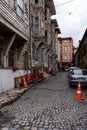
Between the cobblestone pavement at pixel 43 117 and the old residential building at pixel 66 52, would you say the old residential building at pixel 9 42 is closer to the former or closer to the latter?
the cobblestone pavement at pixel 43 117

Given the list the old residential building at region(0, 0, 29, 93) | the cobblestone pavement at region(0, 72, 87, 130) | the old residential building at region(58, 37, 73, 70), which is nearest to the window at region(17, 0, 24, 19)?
the old residential building at region(0, 0, 29, 93)

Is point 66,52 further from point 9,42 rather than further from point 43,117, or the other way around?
point 43,117

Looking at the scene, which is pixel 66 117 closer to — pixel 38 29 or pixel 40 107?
pixel 40 107

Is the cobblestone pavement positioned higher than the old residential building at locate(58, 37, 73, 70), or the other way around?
the old residential building at locate(58, 37, 73, 70)

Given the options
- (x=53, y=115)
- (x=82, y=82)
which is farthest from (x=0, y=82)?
(x=82, y=82)

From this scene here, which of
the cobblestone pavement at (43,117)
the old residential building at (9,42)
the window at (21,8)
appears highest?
the window at (21,8)

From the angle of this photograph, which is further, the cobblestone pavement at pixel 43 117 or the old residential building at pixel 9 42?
the old residential building at pixel 9 42

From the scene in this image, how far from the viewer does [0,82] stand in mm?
9266

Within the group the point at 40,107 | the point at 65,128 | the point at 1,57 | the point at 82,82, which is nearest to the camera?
the point at 65,128

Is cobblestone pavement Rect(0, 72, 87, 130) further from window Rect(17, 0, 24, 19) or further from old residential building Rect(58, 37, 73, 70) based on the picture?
old residential building Rect(58, 37, 73, 70)

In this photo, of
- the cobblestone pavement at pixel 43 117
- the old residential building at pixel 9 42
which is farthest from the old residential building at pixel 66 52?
the cobblestone pavement at pixel 43 117

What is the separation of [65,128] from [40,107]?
2.45 metres

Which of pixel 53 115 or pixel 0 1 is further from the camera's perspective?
pixel 0 1

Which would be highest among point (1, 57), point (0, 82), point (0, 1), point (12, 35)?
point (0, 1)
